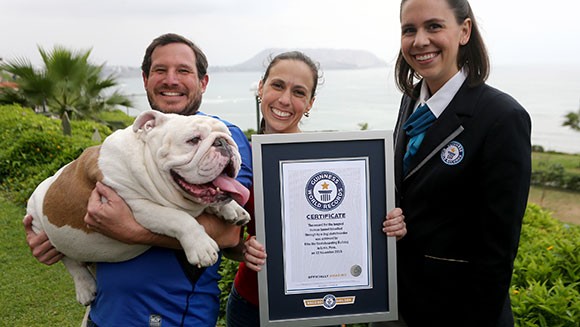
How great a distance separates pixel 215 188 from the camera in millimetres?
2139

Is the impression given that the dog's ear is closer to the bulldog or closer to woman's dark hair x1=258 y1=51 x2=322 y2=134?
the bulldog

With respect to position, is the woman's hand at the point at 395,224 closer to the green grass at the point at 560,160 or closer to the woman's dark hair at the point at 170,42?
the woman's dark hair at the point at 170,42

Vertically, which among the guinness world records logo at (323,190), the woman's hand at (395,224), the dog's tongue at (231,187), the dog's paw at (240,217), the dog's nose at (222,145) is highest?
the dog's nose at (222,145)

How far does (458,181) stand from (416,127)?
0.38 meters

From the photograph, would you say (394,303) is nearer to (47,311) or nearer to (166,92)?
(166,92)

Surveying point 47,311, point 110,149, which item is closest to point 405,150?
point 110,149

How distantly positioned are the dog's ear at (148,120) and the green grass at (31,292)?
4.33 meters

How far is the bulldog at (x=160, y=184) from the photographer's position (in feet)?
6.88

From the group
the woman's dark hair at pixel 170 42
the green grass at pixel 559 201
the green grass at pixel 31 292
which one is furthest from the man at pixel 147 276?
the green grass at pixel 559 201

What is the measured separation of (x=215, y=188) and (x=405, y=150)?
1113 mm

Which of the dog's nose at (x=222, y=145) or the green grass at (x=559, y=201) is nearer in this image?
the dog's nose at (x=222, y=145)

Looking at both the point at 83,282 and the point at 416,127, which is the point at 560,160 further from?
the point at 83,282

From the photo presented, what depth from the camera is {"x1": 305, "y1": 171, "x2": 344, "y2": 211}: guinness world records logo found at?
251cm

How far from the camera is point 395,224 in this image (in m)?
2.52
